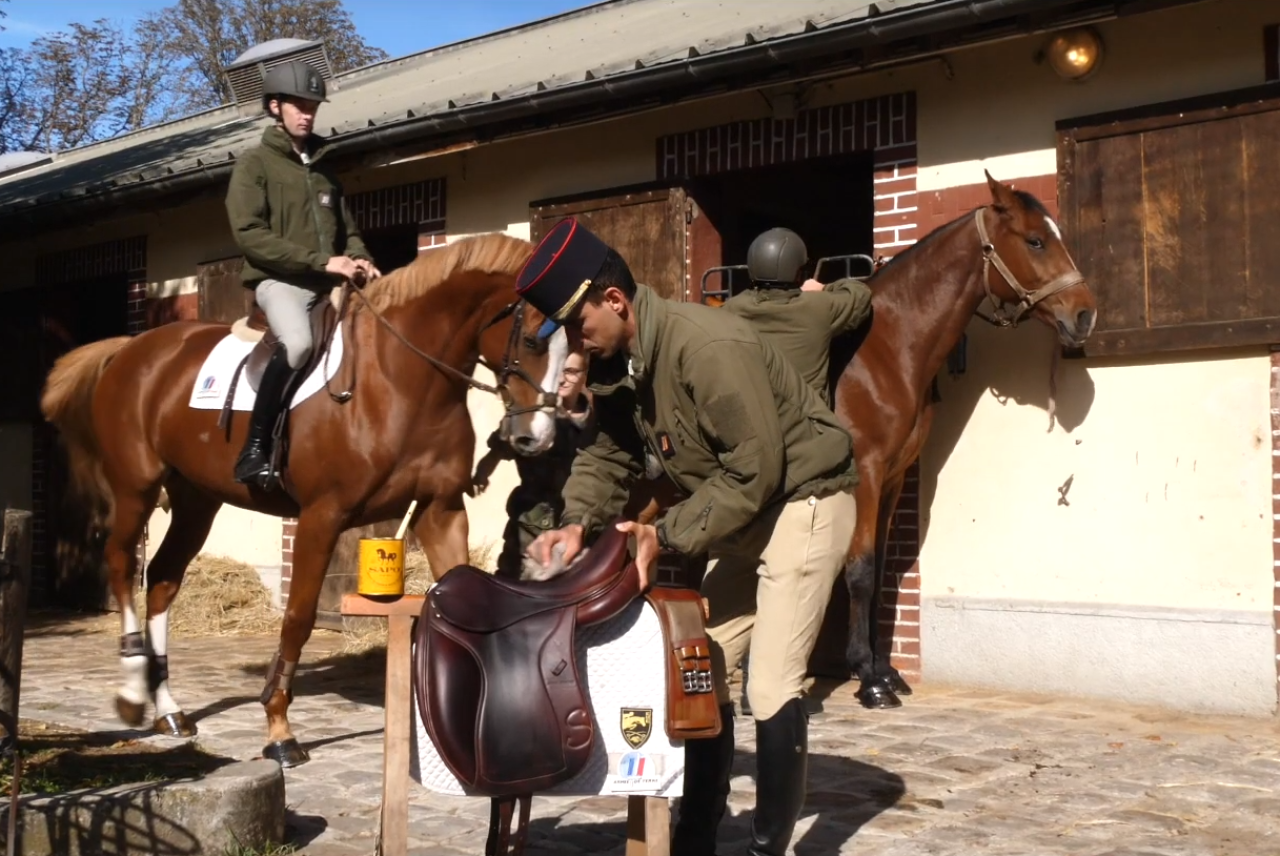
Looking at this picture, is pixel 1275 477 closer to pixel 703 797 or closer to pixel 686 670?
pixel 703 797

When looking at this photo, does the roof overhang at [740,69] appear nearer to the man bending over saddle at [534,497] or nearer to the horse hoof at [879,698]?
the man bending over saddle at [534,497]

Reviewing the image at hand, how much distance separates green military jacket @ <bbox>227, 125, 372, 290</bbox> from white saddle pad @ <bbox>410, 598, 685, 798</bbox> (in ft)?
11.4

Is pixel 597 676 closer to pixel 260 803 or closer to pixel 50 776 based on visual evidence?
pixel 260 803

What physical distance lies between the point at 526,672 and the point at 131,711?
419 cm

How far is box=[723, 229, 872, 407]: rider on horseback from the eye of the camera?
22.2ft

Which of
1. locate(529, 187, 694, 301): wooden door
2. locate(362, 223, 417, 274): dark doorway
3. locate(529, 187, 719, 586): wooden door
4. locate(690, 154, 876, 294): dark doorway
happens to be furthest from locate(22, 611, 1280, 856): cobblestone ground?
locate(362, 223, 417, 274): dark doorway

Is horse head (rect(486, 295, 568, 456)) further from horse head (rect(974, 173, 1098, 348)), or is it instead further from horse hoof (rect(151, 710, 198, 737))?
→ horse head (rect(974, 173, 1098, 348))

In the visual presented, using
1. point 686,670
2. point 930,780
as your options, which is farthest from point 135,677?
point 686,670

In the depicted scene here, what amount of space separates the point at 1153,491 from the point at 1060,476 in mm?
493

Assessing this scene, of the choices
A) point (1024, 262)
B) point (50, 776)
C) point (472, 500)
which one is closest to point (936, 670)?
point (1024, 262)

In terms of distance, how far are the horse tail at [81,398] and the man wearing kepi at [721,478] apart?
193 inches

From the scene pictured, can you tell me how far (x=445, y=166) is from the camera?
10492mm

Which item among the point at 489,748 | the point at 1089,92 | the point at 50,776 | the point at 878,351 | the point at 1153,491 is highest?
the point at 1089,92

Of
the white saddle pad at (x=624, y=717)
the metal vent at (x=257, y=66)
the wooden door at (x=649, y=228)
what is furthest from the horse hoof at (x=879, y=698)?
the metal vent at (x=257, y=66)
